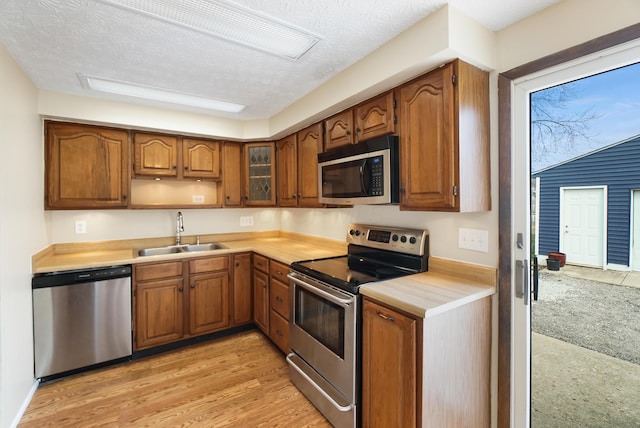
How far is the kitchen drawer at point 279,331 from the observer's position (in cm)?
262

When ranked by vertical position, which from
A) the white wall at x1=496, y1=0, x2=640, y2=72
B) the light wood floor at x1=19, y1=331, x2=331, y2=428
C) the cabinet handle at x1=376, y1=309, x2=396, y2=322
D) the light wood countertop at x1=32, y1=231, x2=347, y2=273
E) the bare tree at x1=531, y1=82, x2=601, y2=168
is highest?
the white wall at x1=496, y1=0, x2=640, y2=72

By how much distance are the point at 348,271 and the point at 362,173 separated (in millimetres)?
705

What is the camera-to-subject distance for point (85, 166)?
2.81 meters

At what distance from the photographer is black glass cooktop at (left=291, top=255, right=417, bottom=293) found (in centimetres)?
186

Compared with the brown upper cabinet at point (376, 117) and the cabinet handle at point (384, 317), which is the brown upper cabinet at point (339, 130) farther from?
the cabinet handle at point (384, 317)

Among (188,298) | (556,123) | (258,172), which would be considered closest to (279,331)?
(188,298)

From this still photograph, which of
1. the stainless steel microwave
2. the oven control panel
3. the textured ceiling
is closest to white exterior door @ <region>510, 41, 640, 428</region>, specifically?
the textured ceiling

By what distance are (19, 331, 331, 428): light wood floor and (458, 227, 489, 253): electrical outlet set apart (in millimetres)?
1468

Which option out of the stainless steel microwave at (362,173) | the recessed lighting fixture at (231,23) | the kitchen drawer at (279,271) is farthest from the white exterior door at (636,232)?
the kitchen drawer at (279,271)

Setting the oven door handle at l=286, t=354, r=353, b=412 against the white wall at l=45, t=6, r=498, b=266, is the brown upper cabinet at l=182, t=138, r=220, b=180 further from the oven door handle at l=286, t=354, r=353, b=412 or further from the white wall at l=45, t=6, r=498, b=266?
the oven door handle at l=286, t=354, r=353, b=412

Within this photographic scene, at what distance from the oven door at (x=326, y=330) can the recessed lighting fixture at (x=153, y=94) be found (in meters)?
1.85

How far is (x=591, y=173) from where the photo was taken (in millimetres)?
1545

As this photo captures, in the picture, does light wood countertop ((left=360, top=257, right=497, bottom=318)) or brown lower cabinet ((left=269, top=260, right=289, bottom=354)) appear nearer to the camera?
light wood countertop ((left=360, top=257, right=497, bottom=318))

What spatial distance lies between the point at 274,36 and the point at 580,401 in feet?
8.79
